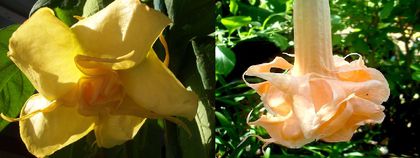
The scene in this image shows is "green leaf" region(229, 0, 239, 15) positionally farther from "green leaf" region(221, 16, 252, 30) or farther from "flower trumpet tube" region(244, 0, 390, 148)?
"flower trumpet tube" region(244, 0, 390, 148)

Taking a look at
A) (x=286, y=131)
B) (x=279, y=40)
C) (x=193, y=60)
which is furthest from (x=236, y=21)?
(x=286, y=131)

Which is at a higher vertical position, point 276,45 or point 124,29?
point 124,29

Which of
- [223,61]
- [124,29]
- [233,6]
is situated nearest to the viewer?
[124,29]

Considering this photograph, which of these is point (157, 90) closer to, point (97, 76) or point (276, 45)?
point (97, 76)

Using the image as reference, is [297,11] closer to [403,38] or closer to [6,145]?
[6,145]

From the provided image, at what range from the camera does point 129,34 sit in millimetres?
235

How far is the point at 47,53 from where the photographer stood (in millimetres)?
244

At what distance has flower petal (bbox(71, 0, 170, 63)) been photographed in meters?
0.23

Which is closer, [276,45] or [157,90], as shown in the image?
[157,90]

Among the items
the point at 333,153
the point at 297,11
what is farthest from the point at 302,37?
the point at 333,153

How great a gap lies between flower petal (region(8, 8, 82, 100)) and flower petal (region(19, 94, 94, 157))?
12 millimetres

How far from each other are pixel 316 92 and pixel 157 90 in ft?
0.27

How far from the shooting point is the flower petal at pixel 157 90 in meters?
0.24

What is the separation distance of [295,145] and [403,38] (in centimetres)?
99
